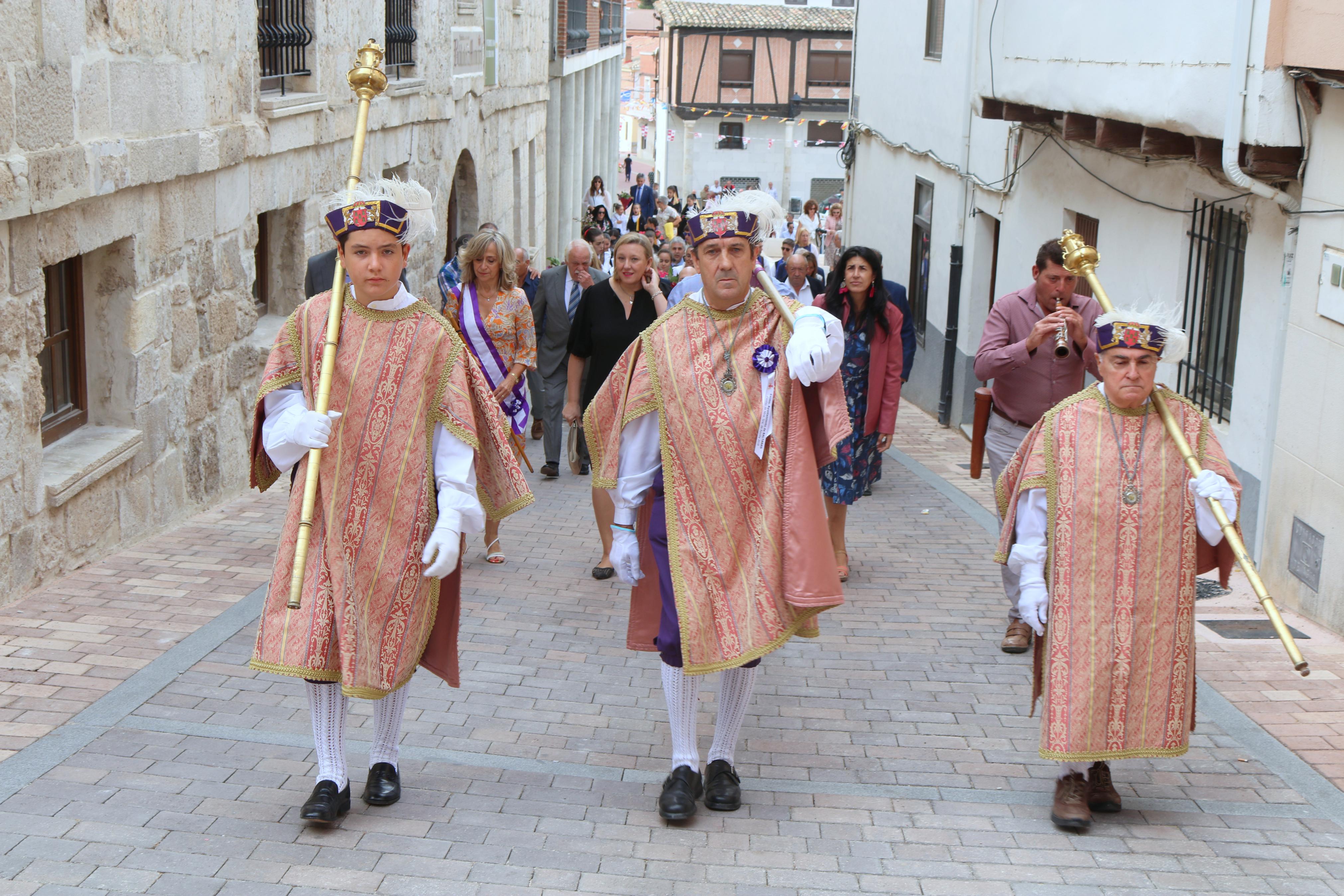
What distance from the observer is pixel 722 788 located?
4.41m

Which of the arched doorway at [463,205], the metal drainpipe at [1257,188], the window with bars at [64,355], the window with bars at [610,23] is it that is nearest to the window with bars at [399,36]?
the arched doorway at [463,205]

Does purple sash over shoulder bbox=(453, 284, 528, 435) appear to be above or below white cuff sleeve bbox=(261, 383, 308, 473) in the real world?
below

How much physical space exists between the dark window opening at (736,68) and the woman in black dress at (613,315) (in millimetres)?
41359

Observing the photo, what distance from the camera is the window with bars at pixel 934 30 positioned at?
50.8ft

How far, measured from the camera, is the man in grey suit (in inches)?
383

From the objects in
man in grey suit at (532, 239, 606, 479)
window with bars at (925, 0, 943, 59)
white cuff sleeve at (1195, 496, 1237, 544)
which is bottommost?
man in grey suit at (532, 239, 606, 479)

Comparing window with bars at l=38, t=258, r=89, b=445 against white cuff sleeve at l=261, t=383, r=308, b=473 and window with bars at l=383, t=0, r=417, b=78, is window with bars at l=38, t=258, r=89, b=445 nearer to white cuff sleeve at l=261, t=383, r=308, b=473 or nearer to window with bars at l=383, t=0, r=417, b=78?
white cuff sleeve at l=261, t=383, r=308, b=473

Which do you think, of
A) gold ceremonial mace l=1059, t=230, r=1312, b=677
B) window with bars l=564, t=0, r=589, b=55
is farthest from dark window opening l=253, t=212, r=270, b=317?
window with bars l=564, t=0, r=589, b=55

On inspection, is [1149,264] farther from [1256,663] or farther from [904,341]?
[1256,663]

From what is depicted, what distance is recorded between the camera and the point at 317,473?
3990 mm

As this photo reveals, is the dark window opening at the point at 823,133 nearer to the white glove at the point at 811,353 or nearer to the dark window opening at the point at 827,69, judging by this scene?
the dark window opening at the point at 827,69

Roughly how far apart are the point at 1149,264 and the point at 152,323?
6033 mm

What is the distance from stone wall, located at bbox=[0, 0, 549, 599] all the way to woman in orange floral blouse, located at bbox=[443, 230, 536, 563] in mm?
1339

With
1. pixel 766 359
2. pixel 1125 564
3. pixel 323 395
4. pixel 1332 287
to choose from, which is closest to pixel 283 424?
pixel 323 395
